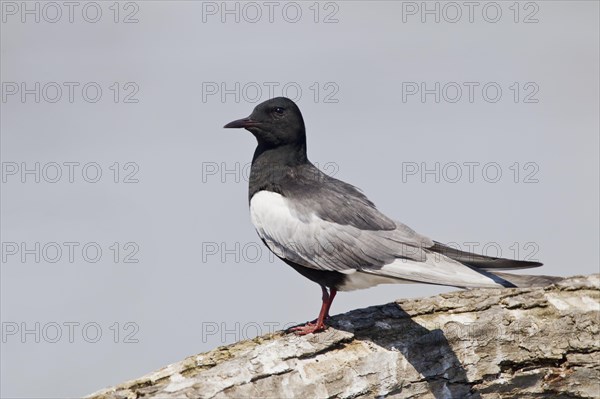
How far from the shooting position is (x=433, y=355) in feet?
28.5

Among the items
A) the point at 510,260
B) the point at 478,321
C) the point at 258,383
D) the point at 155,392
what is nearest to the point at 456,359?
the point at 478,321

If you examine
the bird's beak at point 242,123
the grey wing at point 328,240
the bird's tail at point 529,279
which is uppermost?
the bird's beak at point 242,123

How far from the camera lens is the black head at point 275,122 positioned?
10.0 metres

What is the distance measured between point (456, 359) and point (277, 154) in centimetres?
293

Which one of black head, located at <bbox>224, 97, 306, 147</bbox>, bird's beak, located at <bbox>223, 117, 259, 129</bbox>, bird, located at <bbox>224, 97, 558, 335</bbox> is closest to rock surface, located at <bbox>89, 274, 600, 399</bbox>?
bird, located at <bbox>224, 97, 558, 335</bbox>

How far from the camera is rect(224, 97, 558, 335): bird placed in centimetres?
865

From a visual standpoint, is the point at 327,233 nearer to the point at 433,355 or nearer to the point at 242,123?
the point at 433,355

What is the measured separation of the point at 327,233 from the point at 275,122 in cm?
156

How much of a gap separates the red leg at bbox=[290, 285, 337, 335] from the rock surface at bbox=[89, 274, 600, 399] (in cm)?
13

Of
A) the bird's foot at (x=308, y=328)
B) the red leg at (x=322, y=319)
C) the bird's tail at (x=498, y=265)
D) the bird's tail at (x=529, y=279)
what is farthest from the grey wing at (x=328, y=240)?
the bird's tail at (x=529, y=279)

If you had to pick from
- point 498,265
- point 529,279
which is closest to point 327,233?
point 498,265

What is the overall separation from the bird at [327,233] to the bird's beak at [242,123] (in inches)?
0.4

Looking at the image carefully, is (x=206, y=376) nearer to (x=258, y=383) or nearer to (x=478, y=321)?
(x=258, y=383)

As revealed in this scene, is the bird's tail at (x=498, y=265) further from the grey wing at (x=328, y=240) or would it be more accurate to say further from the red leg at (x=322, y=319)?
the red leg at (x=322, y=319)
